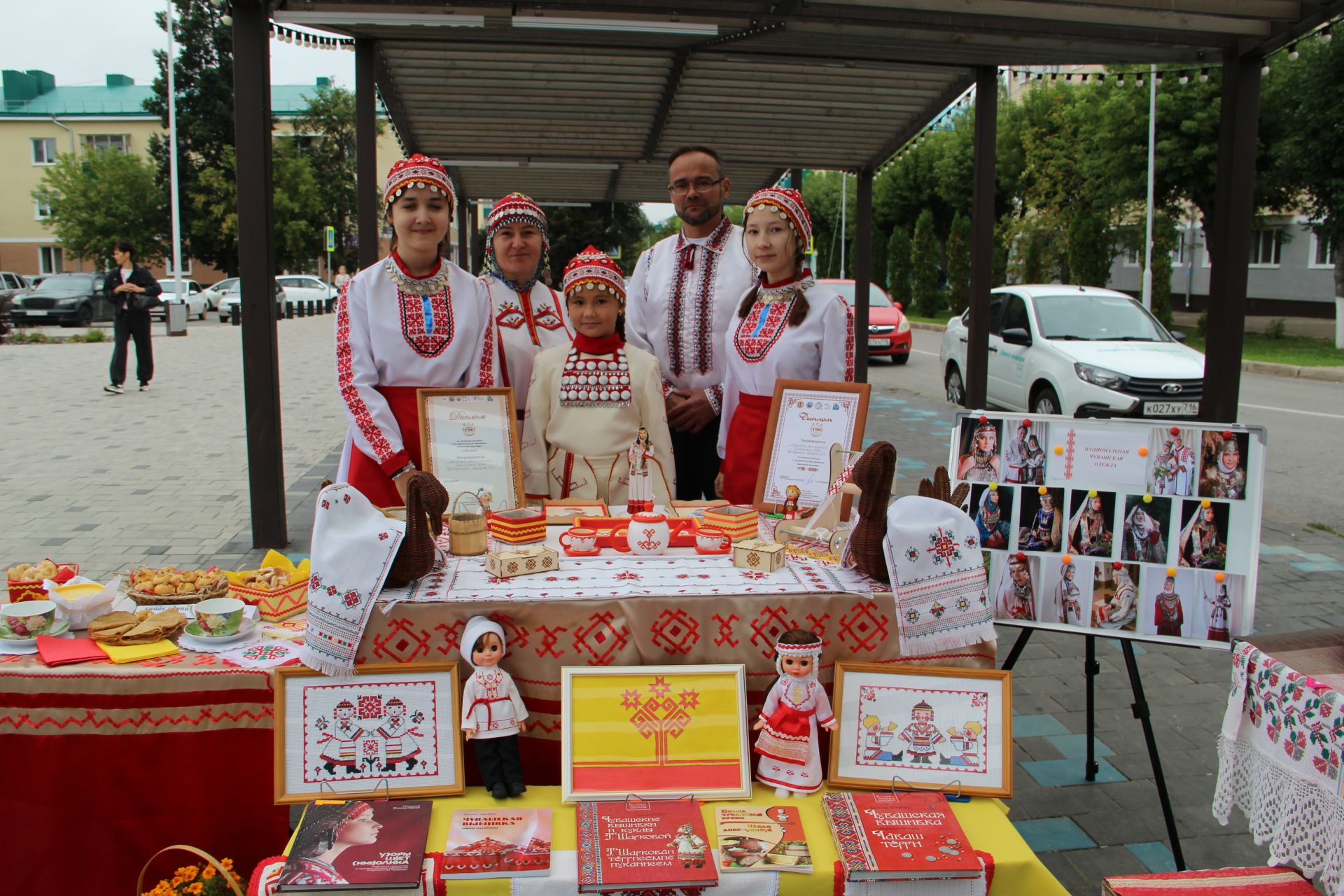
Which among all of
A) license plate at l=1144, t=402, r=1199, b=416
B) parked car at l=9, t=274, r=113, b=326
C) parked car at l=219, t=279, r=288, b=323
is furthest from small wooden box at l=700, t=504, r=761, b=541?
parked car at l=219, t=279, r=288, b=323

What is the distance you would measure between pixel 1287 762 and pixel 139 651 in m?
3.02

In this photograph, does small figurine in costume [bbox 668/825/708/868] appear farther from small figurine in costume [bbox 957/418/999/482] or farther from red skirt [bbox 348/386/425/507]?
red skirt [bbox 348/386/425/507]

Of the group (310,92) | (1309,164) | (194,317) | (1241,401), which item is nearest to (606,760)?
(1241,401)

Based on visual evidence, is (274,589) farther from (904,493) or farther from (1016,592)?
(904,493)

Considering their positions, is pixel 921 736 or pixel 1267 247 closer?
pixel 921 736

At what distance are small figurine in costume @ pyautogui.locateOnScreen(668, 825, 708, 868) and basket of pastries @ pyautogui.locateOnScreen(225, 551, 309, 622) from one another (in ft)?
4.67

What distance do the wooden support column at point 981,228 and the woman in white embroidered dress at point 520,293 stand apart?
4081mm

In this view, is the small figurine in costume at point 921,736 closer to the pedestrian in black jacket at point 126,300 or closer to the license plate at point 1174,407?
the license plate at point 1174,407

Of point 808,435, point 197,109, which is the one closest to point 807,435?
point 808,435

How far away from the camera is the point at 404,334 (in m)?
3.48

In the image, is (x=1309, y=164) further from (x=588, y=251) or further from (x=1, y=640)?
(x=1, y=640)

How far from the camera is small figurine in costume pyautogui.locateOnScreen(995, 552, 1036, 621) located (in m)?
2.98

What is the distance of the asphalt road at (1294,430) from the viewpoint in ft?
26.1

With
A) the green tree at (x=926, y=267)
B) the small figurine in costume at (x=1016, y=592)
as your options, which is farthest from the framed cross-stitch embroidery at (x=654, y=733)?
the green tree at (x=926, y=267)
